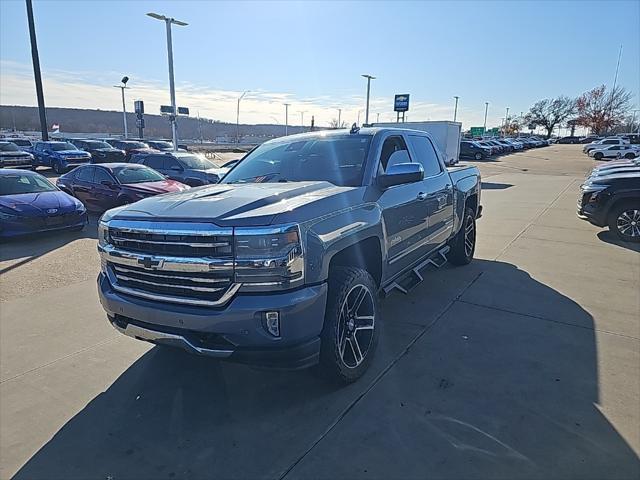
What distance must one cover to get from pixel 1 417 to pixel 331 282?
2.48 m

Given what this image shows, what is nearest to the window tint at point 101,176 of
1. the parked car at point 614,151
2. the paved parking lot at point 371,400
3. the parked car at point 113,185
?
the parked car at point 113,185

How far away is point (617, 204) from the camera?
8.06 m

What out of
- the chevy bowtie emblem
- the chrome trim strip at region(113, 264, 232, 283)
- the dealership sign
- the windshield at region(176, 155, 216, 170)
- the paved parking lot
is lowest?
the paved parking lot

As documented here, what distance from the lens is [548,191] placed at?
16156mm

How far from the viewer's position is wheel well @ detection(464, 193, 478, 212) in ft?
20.9

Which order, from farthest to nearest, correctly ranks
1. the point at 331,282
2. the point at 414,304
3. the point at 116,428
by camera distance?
the point at 414,304, the point at 331,282, the point at 116,428

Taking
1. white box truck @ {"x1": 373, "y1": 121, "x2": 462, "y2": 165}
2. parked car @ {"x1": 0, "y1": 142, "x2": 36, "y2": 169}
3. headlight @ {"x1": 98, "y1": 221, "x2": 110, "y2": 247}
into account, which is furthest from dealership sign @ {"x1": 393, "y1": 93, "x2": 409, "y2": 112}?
headlight @ {"x1": 98, "y1": 221, "x2": 110, "y2": 247}

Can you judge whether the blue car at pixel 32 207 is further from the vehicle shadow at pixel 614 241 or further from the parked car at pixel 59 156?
the parked car at pixel 59 156

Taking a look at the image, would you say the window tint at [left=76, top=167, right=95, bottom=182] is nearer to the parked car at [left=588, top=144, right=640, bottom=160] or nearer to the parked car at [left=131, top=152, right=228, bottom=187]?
the parked car at [left=131, top=152, right=228, bottom=187]

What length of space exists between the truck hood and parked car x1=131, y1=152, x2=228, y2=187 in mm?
10194

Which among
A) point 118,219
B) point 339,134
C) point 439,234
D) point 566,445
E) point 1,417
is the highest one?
point 339,134

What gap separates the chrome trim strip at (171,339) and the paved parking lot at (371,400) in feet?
1.75

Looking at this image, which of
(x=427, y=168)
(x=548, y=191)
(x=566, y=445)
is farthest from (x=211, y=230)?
(x=548, y=191)

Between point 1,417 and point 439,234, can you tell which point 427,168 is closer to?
point 439,234
